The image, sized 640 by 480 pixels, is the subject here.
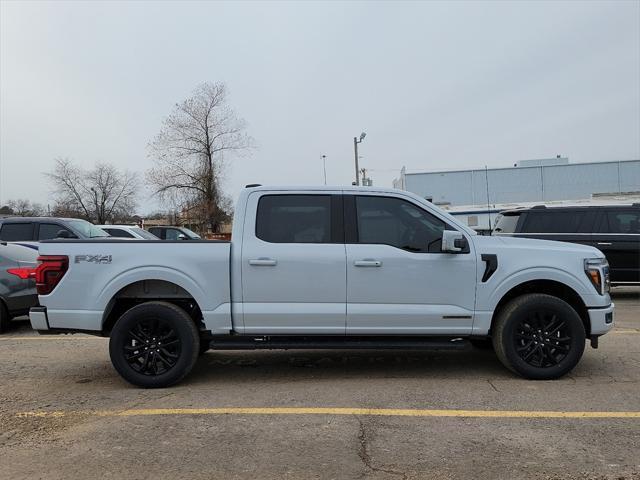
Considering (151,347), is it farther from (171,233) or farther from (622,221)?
(171,233)

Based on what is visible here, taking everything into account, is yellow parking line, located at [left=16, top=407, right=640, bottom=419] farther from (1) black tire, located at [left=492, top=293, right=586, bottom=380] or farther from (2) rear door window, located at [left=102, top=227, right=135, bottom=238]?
(2) rear door window, located at [left=102, top=227, right=135, bottom=238]

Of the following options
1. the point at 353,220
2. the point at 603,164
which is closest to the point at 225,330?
the point at 353,220

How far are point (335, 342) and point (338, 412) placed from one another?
0.89m

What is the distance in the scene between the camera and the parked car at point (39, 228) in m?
11.7

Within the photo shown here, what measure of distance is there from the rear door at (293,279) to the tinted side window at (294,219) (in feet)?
0.03

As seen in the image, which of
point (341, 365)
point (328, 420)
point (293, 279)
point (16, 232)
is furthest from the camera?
point (16, 232)

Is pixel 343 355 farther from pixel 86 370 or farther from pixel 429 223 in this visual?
pixel 86 370

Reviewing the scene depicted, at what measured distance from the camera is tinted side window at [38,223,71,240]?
1177 centimetres

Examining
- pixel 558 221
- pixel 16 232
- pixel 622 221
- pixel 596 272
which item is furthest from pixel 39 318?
pixel 622 221

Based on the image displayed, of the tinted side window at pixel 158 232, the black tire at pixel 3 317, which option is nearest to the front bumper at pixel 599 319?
the black tire at pixel 3 317

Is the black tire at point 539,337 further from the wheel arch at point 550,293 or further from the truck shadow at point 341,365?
the truck shadow at point 341,365

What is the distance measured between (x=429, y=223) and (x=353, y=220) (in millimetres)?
771

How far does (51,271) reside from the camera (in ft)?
17.5

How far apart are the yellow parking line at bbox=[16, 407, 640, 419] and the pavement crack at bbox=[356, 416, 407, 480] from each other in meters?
0.29
